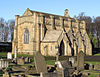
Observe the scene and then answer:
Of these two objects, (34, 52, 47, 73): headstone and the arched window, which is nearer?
(34, 52, 47, 73): headstone

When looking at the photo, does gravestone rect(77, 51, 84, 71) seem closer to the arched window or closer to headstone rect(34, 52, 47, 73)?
headstone rect(34, 52, 47, 73)

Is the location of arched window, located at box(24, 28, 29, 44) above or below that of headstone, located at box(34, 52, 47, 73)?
above

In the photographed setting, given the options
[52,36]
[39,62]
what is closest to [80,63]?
[39,62]

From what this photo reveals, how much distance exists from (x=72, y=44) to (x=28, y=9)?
13.4 meters

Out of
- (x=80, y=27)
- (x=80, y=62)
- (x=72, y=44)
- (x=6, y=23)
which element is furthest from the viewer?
(x=6, y=23)

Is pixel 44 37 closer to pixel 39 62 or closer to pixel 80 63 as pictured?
pixel 80 63

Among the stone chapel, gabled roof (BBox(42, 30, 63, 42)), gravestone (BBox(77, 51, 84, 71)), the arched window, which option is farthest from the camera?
the arched window

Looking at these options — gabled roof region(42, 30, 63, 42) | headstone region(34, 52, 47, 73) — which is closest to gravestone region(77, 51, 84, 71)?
headstone region(34, 52, 47, 73)

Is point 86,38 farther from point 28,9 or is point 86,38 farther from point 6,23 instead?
point 6,23

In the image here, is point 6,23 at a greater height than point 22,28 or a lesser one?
greater

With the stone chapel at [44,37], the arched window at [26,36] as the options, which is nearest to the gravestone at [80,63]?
the stone chapel at [44,37]

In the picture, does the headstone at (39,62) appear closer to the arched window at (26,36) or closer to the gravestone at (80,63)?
the gravestone at (80,63)

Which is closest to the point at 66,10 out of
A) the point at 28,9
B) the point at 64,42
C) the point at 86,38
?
the point at 86,38

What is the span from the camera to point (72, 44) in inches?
1592
